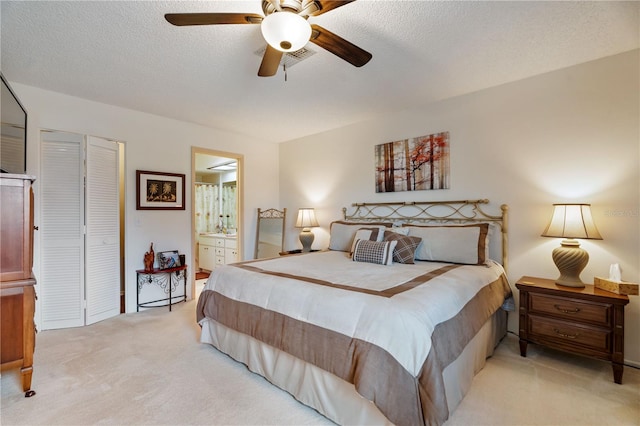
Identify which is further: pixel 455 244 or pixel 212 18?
pixel 455 244

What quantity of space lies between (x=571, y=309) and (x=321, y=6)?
106 inches

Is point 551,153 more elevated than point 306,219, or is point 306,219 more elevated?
point 551,153

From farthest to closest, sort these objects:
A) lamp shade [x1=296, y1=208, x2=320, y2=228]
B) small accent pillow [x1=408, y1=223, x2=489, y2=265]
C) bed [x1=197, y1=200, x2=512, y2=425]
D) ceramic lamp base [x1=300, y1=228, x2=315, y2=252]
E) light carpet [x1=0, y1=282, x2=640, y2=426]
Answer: lamp shade [x1=296, y1=208, x2=320, y2=228]
ceramic lamp base [x1=300, y1=228, x2=315, y2=252]
small accent pillow [x1=408, y1=223, x2=489, y2=265]
light carpet [x1=0, y1=282, x2=640, y2=426]
bed [x1=197, y1=200, x2=512, y2=425]

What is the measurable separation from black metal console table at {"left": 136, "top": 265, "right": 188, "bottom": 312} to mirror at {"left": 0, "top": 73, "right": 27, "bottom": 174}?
159cm

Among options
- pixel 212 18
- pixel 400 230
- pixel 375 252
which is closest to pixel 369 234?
pixel 400 230

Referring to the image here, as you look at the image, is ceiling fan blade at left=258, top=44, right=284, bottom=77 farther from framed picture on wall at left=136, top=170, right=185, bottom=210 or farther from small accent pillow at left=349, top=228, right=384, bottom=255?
framed picture on wall at left=136, top=170, right=185, bottom=210

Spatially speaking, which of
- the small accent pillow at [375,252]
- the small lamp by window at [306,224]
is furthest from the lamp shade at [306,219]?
the small accent pillow at [375,252]

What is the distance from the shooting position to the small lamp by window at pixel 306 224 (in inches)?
166

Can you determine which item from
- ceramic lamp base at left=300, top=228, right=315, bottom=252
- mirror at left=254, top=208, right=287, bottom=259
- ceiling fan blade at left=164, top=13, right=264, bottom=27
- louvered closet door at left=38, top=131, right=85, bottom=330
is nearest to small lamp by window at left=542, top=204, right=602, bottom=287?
ceiling fan blade at left=164, top=13, right=264, bottom=27

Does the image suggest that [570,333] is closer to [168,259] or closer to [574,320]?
[574,320]

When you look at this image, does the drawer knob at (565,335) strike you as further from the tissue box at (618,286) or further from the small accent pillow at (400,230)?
the small accent pillow at (400,230)

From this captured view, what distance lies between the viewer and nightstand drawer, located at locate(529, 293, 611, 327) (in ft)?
6.68

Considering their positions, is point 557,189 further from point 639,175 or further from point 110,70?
point 110,70

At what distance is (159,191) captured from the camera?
3.72 metres
